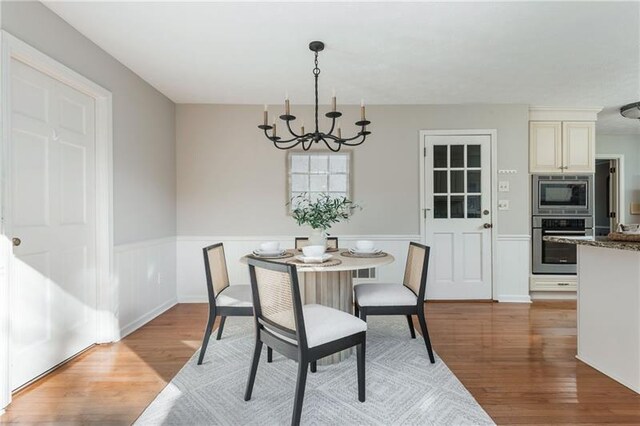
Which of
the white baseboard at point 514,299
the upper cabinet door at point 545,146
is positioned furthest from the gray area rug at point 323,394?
the upper cabinet door at point 545,146

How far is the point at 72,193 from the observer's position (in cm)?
236

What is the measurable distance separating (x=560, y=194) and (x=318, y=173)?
2.92 meters

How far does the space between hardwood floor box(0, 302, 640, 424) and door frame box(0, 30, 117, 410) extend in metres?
0.26

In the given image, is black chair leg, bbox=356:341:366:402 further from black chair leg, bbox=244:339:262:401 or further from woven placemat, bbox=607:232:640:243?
woven placemat, bbox=607:232:640:243

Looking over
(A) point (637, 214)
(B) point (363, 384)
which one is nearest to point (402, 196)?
(B) point (363, 384)

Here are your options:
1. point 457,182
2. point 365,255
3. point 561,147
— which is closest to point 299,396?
point 365,255

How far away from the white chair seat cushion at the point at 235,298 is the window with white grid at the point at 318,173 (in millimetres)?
1740

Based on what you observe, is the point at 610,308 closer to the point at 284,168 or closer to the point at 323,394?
the point at 323,394

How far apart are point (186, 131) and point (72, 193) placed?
5.63ft

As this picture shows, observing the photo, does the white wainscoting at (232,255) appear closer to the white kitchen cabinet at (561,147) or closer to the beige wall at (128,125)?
the beige wall at (128,125)

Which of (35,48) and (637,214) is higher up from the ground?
(35,48)

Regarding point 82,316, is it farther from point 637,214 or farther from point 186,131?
point 637,214

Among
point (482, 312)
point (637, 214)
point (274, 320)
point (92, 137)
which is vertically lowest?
point (482, 312)

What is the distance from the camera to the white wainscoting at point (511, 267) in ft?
12.6
